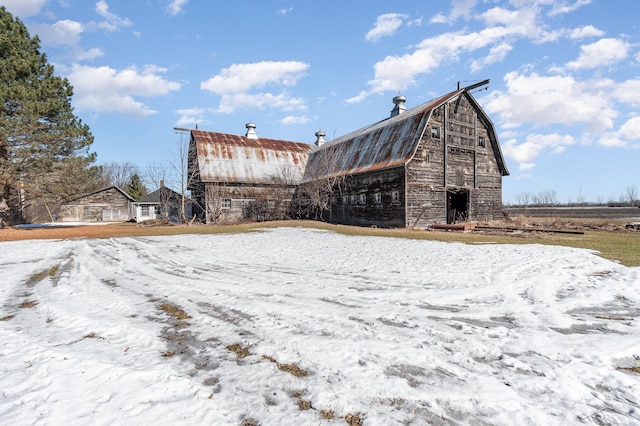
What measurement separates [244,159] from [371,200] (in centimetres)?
1369

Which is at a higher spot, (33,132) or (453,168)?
(33,132)

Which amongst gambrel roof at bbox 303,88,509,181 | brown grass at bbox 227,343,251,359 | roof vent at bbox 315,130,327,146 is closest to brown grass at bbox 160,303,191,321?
brown grass at bbox 227,343,251,359

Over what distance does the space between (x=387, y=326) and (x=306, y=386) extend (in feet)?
5.31

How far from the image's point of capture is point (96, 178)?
980 inches

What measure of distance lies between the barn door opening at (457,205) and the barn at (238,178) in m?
14.4

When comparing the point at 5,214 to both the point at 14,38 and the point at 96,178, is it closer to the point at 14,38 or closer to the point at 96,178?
the point at 96,178

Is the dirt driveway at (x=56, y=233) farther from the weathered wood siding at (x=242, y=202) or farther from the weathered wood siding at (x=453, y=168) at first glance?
the weathered wood siding at (x=453, y=168)

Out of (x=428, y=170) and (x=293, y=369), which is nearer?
(x=293, y=369)

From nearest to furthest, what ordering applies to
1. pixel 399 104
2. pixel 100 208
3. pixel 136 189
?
1. pixel 399 104
2. pixel 100 208
3. pixel 136 189

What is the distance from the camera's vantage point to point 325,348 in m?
3.35

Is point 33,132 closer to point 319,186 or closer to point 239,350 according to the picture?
point 319,186

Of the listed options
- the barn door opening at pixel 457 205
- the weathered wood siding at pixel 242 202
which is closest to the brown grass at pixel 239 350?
the barn door opening at pixel 457 205

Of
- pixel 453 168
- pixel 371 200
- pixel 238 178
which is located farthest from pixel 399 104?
pixel 238 178

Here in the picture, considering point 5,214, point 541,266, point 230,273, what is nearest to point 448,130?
point 541,266
